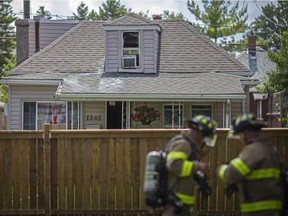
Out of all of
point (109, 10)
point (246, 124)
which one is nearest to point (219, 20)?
point (109, 10)

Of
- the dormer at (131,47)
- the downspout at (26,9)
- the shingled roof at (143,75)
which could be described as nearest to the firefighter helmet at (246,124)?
the shingled roof at (143,75)

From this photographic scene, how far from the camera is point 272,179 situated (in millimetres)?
6539

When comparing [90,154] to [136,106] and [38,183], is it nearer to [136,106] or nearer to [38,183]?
[38,183]

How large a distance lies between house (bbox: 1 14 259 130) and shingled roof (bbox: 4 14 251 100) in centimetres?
3

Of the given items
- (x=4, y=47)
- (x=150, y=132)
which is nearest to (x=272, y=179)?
(x=150, y=132)

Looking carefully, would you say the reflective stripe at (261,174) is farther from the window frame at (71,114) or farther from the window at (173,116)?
the window frame at (71,114)

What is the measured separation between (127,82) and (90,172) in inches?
427

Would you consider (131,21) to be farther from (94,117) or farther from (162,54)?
(94,117)

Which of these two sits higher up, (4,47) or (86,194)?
(4,47)

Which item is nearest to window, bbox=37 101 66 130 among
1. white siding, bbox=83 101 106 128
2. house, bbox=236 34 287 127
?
white siding, bbox=83 101 106 128

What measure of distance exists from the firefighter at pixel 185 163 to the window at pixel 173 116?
13.8 metres

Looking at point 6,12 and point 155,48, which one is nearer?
point 155,48

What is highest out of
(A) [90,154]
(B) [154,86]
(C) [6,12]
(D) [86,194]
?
(C) [6,12]

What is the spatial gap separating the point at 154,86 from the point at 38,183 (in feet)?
34.4
